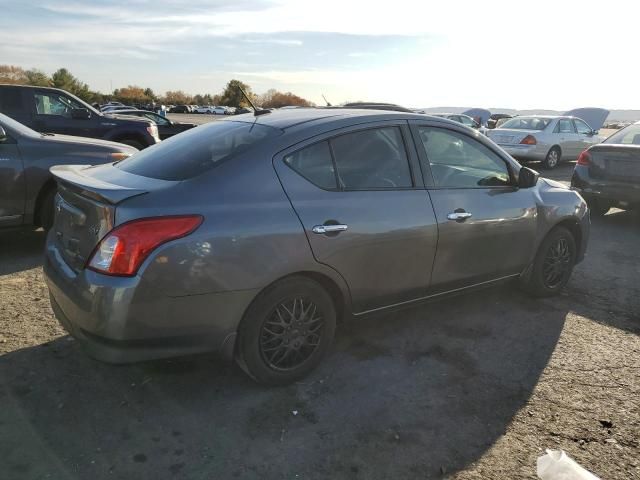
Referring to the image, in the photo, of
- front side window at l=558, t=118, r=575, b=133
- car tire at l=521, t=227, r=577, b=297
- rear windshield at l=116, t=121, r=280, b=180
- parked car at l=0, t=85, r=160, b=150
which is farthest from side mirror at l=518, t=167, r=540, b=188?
front side window at l=558, t=118, r=575, b=133

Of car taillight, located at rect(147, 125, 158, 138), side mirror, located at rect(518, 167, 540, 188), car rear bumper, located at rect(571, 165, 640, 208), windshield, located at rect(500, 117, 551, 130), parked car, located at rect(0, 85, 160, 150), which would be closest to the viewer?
side mirror, located at rect(518, 167, 540, 188)

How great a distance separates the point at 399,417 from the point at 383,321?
131cm

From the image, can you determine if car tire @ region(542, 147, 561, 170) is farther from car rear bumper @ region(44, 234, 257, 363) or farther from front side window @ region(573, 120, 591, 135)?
car rear bumper @ region(44, 234, 257, 363)

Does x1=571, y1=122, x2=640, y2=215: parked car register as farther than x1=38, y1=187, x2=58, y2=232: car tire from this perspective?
Yes

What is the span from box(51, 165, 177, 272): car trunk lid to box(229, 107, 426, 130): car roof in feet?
2.92

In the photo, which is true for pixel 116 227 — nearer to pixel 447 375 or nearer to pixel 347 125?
pixel 347 125

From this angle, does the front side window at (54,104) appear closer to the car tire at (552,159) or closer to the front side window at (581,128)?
the car tire at (552,159)

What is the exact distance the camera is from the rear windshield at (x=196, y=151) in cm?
304

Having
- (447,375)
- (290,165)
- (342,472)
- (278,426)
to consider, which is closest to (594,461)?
(447,375)

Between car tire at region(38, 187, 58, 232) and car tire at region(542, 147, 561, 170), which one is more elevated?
car tire at region(38, 187, 58, 232)

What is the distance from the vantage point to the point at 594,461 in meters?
2.62

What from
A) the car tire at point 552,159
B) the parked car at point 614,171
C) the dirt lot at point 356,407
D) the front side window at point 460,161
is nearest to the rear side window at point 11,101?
the dirt lot at point 356,407

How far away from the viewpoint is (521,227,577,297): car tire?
456cm

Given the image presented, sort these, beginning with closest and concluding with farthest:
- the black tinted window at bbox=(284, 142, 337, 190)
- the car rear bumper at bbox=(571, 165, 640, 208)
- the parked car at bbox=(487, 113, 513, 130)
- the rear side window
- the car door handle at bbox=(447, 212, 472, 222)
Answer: the black tinted window at bbox=(284, 142, 337, 190) → the car door handle at bbox=(447, 212, 472, 222) → the car rear bumper at bbox=(571, 165, 640, 208) → the rear side window → the parked car at bbox=(487, 113, 513, 130)
